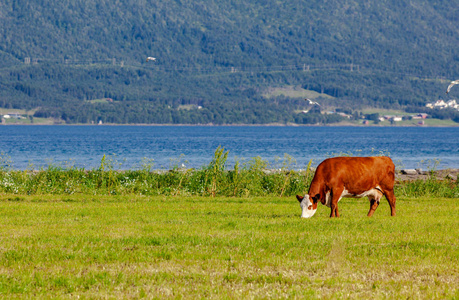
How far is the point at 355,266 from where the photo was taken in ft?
38.5

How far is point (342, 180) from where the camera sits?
59.4 feet

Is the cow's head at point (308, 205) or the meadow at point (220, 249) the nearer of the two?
the meadow at point (220, 249)

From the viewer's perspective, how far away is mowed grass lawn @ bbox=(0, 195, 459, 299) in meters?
10.2

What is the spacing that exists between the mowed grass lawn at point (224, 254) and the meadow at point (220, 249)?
0.07 ft

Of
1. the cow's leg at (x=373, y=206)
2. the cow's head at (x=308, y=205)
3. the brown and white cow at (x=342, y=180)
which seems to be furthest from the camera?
the cow's leg at (x=373, y=206)

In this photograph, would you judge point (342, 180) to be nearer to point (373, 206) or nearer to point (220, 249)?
point (373, 206)

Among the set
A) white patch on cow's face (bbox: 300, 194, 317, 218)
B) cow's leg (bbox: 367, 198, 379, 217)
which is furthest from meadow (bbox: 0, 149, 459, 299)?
cow's leg (bbox: 367, 198, 379, 217)

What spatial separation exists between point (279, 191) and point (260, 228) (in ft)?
38.9

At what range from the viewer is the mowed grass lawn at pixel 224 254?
1019cm

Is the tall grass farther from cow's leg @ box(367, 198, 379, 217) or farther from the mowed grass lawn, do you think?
cow's leg @ box(367, 198, 379, 217)

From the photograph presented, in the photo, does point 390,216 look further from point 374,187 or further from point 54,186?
point 54,186

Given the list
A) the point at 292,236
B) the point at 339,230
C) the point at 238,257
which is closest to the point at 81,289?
the point at 238,257

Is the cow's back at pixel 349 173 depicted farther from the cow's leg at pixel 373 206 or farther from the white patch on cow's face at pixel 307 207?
the cow's leg at pixel 373 206

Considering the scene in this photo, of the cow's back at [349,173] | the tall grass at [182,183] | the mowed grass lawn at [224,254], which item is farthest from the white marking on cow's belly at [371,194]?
the tall grass at [182,183]
